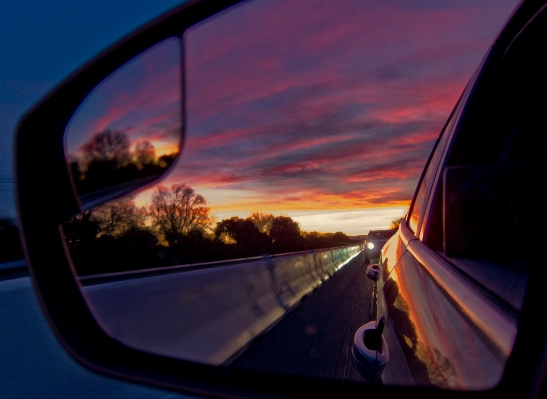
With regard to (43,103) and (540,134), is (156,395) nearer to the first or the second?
(43,103)

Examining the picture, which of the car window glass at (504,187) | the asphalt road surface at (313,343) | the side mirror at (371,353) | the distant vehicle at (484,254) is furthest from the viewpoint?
the asphalt road surface at (313,343)

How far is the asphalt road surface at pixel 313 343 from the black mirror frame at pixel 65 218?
99cm

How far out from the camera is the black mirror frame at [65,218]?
2.00 metres

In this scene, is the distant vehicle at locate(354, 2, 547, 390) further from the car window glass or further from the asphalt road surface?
the asphalt road surface

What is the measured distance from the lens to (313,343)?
630 centimetres

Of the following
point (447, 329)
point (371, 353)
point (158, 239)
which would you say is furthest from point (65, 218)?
point (158, 239)

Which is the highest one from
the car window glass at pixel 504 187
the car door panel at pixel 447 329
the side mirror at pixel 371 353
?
the car window glass at pixel 504 187

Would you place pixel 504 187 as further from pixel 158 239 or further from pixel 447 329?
pixel 158 239

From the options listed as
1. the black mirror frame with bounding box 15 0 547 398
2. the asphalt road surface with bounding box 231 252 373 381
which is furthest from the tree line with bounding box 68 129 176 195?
the asphalt road surface with bounding box 231 252 373 381

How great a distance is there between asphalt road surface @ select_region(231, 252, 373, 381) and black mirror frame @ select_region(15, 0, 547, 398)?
989mm

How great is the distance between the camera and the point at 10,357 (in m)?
3.29

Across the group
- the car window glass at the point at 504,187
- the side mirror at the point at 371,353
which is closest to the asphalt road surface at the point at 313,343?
the side mirror at the point at 371,353

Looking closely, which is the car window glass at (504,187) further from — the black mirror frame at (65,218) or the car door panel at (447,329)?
the black mirror frame at (65,218)

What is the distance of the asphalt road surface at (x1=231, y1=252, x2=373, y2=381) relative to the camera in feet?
17.0
